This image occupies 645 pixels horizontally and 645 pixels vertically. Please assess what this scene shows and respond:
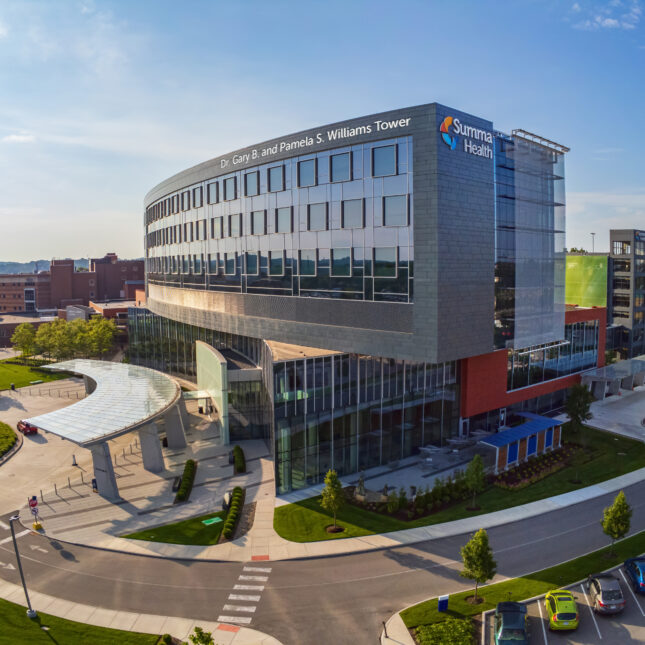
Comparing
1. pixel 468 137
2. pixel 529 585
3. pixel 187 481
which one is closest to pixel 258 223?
pixel 468 137

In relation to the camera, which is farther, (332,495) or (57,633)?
(332,495)

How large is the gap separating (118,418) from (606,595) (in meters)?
30.7

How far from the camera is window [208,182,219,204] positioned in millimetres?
55516

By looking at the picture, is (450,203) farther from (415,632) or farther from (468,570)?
(415,632)

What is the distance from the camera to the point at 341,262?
1660 inches

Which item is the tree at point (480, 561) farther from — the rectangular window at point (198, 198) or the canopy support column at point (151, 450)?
the rectangular window at point (198, 198)

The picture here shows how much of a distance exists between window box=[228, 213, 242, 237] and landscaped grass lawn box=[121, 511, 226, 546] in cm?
2781

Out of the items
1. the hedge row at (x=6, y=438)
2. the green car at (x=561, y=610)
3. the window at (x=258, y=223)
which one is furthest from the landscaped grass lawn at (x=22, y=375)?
the green car at (x=561, y=610)

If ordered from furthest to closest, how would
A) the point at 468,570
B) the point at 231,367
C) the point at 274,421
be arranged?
the point at 231,367 < the point at 274,421 < the point at 468,570

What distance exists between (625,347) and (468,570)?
229 ft

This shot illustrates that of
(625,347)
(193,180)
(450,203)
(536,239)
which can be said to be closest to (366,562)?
(450,203)

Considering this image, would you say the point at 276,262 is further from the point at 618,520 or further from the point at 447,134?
the point at 618,520

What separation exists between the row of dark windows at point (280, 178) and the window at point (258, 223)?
74.6 inches

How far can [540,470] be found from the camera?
41.0 meters
